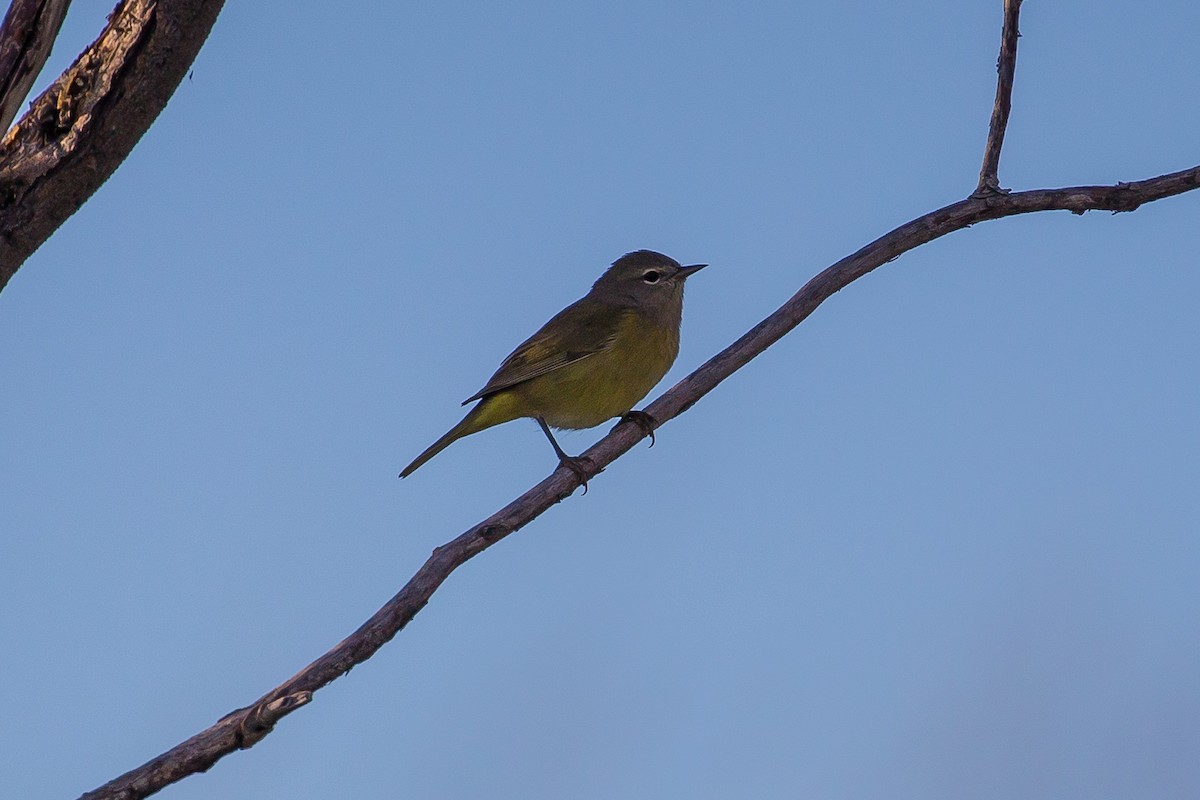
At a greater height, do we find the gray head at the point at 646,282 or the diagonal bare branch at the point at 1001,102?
the gray head at the point at 646,282

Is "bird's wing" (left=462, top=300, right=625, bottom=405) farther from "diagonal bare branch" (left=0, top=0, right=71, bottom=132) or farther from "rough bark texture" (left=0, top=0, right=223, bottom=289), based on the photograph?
"diagonal bare branch" (left=0, top=0, right=71, bottom=132)

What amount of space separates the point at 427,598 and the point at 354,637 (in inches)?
11.1

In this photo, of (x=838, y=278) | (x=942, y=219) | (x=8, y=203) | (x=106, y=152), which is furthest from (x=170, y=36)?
(x=942, y=219)

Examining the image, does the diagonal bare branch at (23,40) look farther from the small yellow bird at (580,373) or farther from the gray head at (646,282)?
the gray head at (646,282)

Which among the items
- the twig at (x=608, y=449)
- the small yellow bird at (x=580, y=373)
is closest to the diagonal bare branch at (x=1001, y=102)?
the twig at (x=608, y=449)

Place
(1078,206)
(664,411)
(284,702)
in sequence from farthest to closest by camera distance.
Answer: (664,411) → (1078,206) → (284,702)

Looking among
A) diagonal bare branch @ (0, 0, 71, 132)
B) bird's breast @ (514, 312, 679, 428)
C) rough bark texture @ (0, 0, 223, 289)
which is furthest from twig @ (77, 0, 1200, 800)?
diagonal bare branch @ (0, 0, 71, 132)

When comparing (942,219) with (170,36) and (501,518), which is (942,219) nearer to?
(501,518)

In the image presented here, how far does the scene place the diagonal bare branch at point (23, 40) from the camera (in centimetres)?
451

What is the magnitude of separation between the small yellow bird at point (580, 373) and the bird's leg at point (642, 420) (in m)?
0.02

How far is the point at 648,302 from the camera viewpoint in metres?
8.40

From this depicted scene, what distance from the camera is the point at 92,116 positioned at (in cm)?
453

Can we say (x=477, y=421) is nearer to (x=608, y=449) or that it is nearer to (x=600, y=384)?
(x=600, y=384)

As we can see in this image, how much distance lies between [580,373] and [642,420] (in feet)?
4.25
